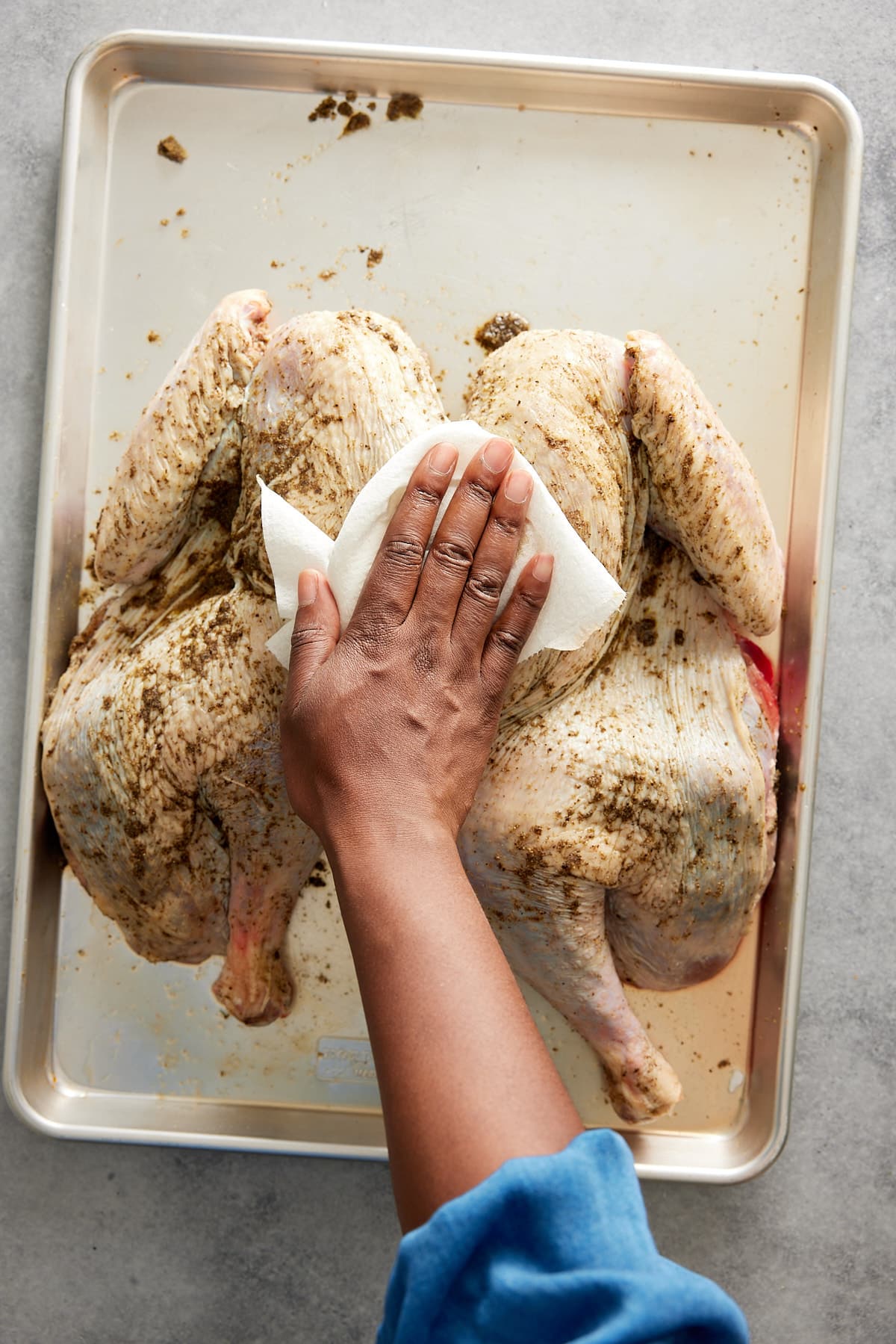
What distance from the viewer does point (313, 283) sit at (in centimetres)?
153

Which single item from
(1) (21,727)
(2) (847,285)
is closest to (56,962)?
(1) (21,727)

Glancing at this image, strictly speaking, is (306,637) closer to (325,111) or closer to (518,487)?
(518,487)

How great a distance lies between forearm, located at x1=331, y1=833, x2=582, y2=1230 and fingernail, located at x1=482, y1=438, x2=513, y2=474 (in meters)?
0.44

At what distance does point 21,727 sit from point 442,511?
0.85 m

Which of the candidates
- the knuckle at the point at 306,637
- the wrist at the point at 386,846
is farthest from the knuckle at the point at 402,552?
the wrist at the point at 386,846

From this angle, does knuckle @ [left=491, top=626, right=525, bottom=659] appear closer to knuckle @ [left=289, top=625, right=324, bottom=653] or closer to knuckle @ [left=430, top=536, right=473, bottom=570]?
knuckle @ [left=430, top=536, right=473, bottom=570]

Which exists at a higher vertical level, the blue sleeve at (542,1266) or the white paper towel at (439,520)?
the white paper towel at (439,520)

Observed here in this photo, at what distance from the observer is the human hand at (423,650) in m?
1.08

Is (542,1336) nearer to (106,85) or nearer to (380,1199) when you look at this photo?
(380,1199)

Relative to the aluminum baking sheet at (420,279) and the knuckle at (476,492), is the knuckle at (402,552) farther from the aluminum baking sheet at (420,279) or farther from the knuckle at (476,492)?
the aluminum baking sheet at (420,279)

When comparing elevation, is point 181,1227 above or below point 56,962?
below

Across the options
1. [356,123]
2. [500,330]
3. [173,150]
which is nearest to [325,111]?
[356,123]

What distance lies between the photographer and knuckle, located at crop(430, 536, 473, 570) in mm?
1125

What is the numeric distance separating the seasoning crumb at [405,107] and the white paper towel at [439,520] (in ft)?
2.14
